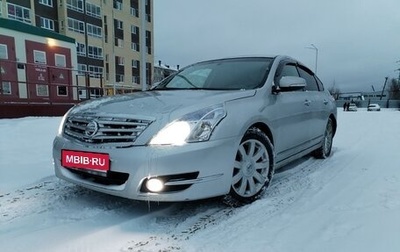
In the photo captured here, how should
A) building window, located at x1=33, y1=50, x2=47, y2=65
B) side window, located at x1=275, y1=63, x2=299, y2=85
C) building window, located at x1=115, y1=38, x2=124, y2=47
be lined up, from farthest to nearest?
building window, located at x1=115, y1=38, x2=124, y2=47 → building window, located at x1=33, y1=50, x2=47, y2=65 → side window, located at x1=275, y1=63, x2=299, y2=85

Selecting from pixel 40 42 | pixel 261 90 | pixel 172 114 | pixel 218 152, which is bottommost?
pixel 218 152

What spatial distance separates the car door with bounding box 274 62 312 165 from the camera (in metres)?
3.40

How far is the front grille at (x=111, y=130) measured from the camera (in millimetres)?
2416

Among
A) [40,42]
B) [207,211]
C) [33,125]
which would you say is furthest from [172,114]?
[40,42]

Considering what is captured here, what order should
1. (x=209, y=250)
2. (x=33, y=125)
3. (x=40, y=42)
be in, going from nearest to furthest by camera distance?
(x=209, y=250) → (x=33, y=125) → (x=40, y=42)

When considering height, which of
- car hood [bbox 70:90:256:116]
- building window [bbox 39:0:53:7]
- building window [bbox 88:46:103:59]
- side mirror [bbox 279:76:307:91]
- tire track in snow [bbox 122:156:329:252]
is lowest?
tire track in snow [bbox 122:156:329:252]

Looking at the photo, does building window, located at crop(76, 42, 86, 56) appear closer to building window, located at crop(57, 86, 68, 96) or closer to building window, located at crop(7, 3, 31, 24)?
building window, located at crop(7, 3, 31, 24)

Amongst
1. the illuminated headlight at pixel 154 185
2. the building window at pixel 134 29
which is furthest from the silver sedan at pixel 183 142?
the building window at pixel 134 29

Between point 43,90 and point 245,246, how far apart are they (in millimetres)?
14613

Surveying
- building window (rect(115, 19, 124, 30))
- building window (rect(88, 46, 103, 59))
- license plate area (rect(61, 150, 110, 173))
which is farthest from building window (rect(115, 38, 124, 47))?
license plate area (rect(61, 150, 110, 173))

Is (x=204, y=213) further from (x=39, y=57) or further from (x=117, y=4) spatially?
(x=117, y=4)

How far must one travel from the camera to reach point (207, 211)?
2.74 meters

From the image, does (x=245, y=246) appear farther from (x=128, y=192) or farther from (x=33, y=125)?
(x=33, y=125)

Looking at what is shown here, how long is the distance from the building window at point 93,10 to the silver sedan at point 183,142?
34.0m
